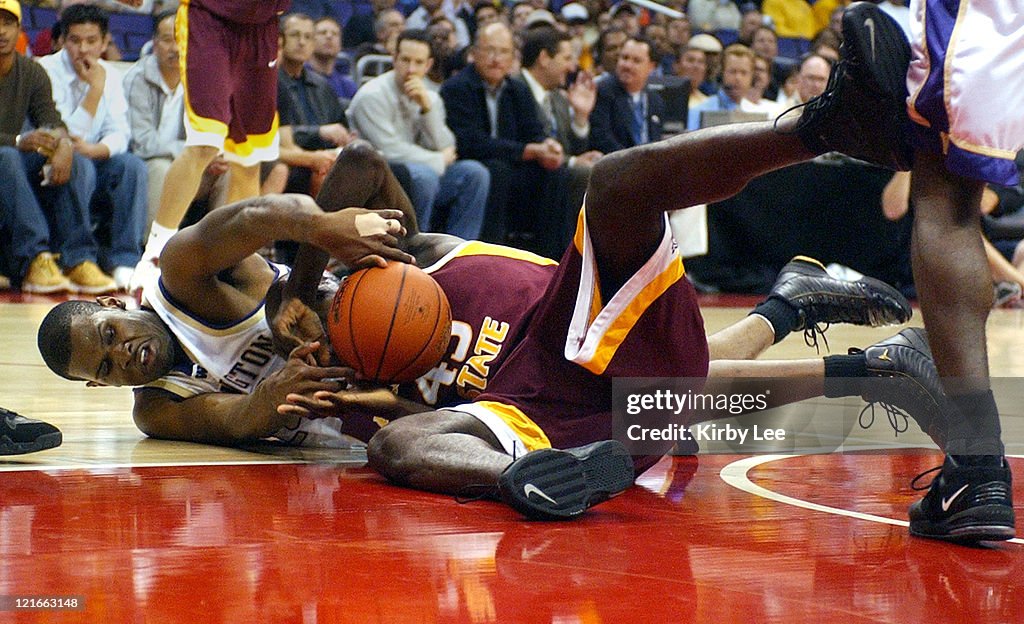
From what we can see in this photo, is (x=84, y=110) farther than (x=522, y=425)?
Yes

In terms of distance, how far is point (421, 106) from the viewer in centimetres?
898

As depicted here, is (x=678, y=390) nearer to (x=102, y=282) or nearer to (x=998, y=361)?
(x=998, y=361)

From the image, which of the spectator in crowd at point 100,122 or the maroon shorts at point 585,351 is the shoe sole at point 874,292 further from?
the spectator in crowd at point 100,122

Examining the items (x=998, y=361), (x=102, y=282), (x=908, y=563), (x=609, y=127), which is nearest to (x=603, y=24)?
(x=609, y=127)

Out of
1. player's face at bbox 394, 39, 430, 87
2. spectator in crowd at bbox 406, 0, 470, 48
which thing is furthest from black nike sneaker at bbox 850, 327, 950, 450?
spectator in crowd at bbox 406, 0, 470, 48

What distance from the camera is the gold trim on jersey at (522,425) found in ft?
10.1

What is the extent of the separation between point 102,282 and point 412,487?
224 inches

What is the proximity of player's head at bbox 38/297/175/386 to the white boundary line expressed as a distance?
145 centimetres

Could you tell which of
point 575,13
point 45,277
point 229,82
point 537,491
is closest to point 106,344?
point 537,491

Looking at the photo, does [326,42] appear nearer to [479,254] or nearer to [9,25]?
[9,25]

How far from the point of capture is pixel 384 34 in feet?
35.5

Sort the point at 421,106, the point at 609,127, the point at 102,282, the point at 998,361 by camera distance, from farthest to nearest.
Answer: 1. the point at 609,127
2. the point at 421,106
3. the point at 102,282
4. the point at 998,361

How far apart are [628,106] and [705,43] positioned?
2.27 meters

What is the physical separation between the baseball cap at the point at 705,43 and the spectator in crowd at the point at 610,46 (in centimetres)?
88
